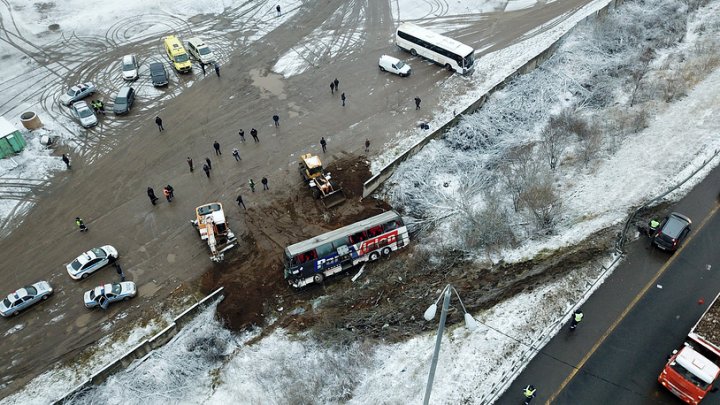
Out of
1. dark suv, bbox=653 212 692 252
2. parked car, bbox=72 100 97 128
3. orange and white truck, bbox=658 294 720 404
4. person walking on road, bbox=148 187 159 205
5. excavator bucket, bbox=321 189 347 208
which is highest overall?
dark suv, bbox=653 212 692 252

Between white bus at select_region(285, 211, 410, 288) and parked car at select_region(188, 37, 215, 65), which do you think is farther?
parked car at select_region(188, 37, 215, 65)

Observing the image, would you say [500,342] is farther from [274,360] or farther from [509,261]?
[274,360]

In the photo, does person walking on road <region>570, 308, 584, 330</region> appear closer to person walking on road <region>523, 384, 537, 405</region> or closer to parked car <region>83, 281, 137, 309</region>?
person walking on road <region>523, 384, 537, 405</region>

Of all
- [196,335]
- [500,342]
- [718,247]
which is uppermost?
[718,247]

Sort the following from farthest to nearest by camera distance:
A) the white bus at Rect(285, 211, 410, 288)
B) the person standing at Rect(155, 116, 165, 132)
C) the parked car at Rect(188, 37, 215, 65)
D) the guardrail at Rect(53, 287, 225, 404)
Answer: the parked car at Rect(188, 37, 215, 65), the person standing at Rect(155, 116, 165, 132), the white bus at Rect(285, 211, 410, 288), the guardrail at Rect(53, 287, 225, 404)

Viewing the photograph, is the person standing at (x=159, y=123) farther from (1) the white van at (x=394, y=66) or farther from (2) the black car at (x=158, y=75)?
(1) the white van at (x=394, y=66)

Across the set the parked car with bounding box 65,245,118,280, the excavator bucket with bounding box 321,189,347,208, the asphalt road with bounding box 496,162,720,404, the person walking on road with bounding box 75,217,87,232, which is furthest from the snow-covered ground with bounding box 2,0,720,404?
the person walking on road with bounding box 75,217,87,232

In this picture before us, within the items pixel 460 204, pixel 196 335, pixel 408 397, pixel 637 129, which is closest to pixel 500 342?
pixel 408 397
